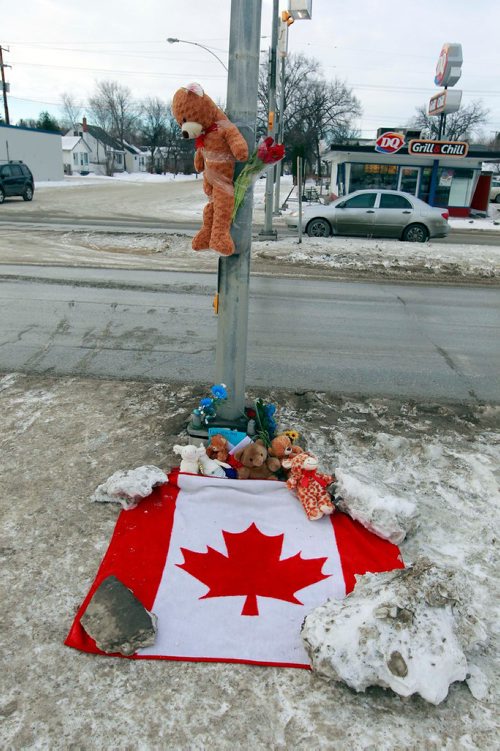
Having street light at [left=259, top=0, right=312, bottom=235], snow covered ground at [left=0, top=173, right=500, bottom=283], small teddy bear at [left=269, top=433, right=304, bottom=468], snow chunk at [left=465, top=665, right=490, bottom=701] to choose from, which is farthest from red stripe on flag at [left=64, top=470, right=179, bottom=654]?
street light at [left=259, top=0, right=312, bottom=235]

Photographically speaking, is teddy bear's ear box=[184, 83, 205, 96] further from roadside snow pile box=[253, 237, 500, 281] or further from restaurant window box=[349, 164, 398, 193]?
restaurant window box=[349, 164, 398, 193]

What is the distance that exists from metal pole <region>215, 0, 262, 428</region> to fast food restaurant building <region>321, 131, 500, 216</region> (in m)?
22.7

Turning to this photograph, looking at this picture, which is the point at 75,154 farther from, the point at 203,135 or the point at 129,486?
the point at 129,486

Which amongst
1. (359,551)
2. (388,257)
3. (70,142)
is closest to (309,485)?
(359,551)

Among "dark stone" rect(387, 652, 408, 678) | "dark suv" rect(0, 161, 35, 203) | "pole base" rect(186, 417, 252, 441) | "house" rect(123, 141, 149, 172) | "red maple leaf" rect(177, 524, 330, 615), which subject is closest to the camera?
"dark stone" rect(387, 652, 408, 678)

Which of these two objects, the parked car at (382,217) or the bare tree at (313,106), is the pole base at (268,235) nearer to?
the parked car at (382,217)

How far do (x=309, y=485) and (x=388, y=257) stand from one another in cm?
1166

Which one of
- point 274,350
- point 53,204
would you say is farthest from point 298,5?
point 53,204

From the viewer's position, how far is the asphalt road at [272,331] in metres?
6.50

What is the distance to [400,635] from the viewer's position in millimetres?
2533

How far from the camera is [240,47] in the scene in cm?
379

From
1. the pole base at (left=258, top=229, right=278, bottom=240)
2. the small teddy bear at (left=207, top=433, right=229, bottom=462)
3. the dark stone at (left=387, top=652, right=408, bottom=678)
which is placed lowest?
the dark stone at (left=387, top=652, right=408, bottom=678)

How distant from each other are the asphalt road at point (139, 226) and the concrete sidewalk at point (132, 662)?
44.3 feet

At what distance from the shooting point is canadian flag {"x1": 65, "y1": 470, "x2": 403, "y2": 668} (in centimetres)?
278
